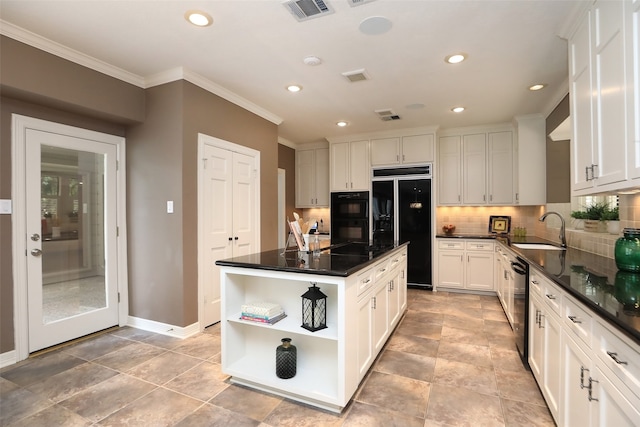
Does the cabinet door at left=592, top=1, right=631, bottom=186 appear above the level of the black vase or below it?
above

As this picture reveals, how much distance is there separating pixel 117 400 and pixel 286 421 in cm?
116

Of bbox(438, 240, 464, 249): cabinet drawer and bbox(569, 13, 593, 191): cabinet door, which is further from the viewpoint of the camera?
Answer: bbox(438, 240, 464, 249): cabinet drawer

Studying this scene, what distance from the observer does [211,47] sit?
104 inches

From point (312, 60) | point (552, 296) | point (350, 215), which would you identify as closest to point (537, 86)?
point (312, 60)

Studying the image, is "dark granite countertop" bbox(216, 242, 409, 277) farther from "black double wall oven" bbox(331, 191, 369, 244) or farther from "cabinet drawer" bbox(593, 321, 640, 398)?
"black double wall oven" bbox(331, 191, 369, 244)

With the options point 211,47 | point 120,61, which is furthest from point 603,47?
point 120,61

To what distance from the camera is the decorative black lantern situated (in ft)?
6.56

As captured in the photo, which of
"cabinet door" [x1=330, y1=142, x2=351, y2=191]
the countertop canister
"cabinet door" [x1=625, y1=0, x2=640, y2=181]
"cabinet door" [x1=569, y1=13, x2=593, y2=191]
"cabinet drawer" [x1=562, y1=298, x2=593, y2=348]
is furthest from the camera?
"cabinet door" [x1=330, y1=142, x2=351, y2=191]

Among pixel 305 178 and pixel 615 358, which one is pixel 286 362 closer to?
pixel 615 358

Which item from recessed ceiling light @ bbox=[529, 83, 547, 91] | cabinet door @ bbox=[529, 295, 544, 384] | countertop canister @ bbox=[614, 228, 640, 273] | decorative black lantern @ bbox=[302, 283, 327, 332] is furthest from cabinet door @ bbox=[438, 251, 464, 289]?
decorative black lantern @ bbox=[302, 283, 327, 332]

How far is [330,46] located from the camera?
261 centimetres

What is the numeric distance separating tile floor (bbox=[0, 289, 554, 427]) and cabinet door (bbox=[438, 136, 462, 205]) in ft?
8.45

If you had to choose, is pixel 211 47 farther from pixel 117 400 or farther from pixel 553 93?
pixel 553 93

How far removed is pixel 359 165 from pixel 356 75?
2.38 m
